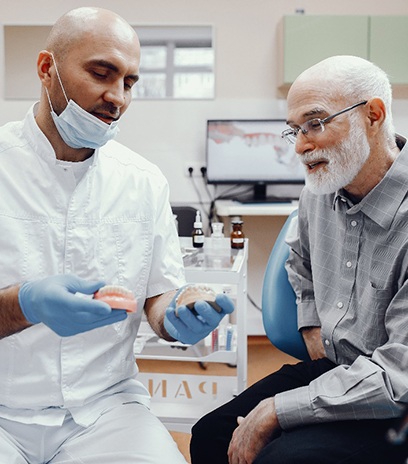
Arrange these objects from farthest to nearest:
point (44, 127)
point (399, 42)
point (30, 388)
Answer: point (399, 42) → point (44, 127) → point (30, 388)

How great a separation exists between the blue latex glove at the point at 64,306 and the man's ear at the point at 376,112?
0.77 m

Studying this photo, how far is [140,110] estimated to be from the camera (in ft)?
12.4

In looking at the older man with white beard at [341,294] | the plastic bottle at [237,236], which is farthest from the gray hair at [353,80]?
the plastic bottle at [237,236]

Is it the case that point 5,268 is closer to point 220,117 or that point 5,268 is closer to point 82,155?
point 82,155

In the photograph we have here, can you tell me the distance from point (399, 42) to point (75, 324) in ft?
10.3

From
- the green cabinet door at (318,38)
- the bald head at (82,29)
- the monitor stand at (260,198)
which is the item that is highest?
the green cabinet door at (318,38)

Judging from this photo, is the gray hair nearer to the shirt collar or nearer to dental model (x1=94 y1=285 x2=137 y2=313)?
the shirt collar

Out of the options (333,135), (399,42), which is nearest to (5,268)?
(333,135)

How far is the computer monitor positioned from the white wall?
0.19 metres

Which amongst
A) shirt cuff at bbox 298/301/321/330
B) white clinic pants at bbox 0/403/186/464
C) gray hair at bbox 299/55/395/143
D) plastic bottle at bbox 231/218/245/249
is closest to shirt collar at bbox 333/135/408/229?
gray hair at bbox 299/55/395/143

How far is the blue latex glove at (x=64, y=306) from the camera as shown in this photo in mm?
1002

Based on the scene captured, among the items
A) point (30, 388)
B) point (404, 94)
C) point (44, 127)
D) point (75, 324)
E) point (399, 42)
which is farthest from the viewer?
point (404, 94)

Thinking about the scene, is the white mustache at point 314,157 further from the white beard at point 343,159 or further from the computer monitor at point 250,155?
the computer monitor at point 250,155

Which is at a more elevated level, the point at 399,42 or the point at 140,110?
the point at 399,42
